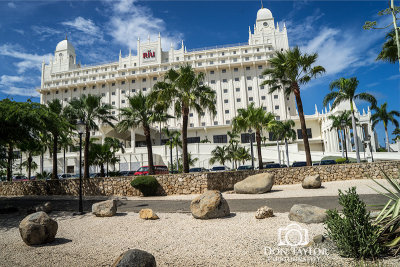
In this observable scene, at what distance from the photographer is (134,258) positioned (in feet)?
14.5

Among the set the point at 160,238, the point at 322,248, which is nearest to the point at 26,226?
the point at 160,238

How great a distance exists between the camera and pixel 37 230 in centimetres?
727

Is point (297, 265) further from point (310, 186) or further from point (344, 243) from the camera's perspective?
point (310, 186)

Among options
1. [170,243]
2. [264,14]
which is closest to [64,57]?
[264,14]

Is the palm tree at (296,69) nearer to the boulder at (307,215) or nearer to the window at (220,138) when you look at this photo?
the boulder at (307,215)

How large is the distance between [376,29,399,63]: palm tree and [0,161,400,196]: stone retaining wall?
23.0 feet

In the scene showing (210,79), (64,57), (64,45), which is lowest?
(210,79)

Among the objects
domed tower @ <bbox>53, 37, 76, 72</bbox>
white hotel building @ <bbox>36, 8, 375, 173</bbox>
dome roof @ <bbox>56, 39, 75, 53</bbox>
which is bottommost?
white hotel building @ <bbox>36, 8, 375, 173</bbox>

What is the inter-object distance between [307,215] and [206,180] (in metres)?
9.66

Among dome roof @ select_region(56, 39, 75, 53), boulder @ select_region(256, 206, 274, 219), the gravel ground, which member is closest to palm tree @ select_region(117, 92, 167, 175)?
the gravel ground

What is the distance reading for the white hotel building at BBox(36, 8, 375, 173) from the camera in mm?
63875

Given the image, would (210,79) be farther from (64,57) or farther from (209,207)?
(209,207)

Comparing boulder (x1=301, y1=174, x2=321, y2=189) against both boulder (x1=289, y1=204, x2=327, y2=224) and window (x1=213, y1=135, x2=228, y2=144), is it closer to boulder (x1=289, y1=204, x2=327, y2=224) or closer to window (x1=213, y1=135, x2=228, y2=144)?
boulder (x1=289, y1=204, x2=327, y2=224)

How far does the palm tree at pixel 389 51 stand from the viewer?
15.8 m
